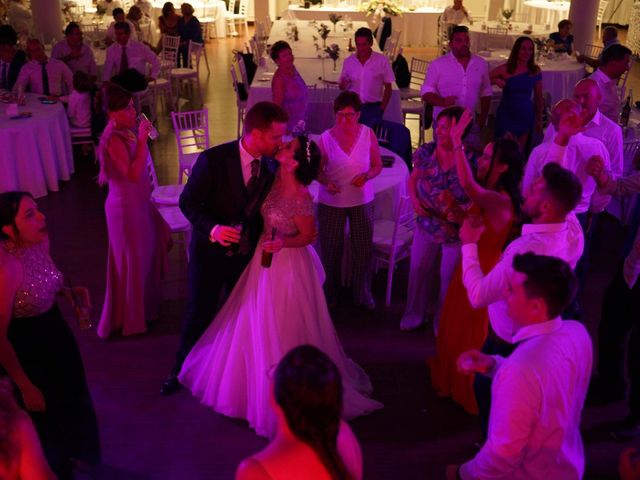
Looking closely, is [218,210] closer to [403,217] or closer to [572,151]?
[403,217]

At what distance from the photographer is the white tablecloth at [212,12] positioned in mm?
14977

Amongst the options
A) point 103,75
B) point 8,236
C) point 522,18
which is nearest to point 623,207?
point 8,236

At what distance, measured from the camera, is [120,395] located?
382 cm

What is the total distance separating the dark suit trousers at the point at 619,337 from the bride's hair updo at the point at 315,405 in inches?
89.8

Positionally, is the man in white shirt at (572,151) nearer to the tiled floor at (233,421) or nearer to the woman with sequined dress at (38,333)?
the tiled floor at (233,421)

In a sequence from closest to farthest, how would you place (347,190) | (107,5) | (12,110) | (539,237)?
(539,237) → (347,190) → (12,110) → (107,5)

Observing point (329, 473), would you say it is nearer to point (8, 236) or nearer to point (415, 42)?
point (8, 236)

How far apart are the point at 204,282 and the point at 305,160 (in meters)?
0.83

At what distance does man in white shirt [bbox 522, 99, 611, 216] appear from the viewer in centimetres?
378

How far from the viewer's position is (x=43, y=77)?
24.5 ft

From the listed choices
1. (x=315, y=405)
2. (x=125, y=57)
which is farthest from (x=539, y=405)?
(x=125, y=57)

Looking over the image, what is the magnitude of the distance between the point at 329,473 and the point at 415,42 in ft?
46.4

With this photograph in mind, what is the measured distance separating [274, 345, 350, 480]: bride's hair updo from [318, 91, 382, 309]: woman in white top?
2.63 metres

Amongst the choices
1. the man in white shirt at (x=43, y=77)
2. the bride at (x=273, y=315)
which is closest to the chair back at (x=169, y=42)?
the man in white shirt at (x=43, y=77)
